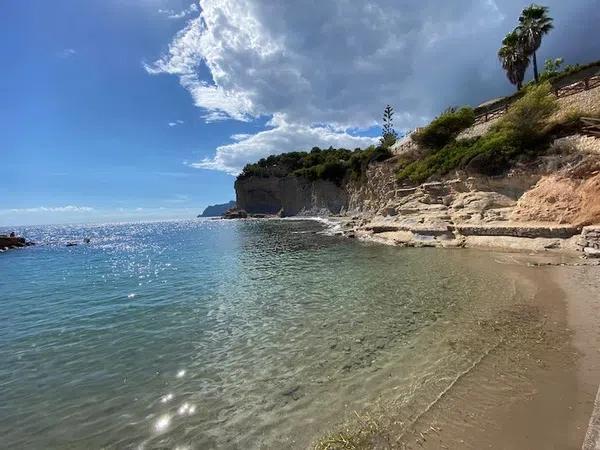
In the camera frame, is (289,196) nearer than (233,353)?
No

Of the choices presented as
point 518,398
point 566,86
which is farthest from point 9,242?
point 566,86

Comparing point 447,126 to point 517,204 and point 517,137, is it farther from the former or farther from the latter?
point 517,204

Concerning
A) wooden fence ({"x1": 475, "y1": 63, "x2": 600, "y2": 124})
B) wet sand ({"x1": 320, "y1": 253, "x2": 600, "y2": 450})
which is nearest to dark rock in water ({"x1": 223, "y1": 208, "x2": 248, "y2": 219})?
wooden fence ({"x1": 475, "y1": 63, "x2": 600, "y2": 124})

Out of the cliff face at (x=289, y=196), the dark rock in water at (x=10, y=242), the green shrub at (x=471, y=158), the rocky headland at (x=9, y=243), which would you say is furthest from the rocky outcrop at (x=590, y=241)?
the dark rock in water at (x=10, y=242)

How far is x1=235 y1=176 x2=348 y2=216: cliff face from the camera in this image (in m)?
83.2

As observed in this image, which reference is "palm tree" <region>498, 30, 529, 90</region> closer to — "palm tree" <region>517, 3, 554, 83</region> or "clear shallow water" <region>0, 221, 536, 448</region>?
"palm tree" <region>517, 3, 554, 83</region>

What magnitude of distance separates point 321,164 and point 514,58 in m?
50.3

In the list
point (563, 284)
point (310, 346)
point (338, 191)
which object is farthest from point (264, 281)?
point (338, 191)

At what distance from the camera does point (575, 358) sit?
6.67 metres

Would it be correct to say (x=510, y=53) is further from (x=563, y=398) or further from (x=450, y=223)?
(x=563, y=398)

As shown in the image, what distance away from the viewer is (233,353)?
8.58m

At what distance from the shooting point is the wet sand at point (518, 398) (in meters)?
4.66

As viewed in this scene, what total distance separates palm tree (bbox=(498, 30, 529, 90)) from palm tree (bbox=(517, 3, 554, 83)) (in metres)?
0.89

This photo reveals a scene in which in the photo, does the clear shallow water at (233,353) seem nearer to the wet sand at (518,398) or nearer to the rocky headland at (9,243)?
the wet sand at (518,398)
